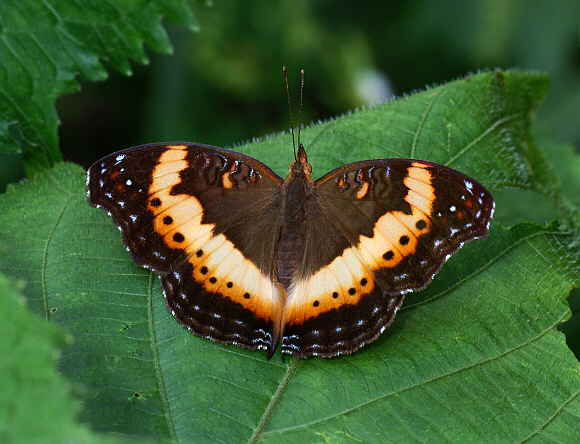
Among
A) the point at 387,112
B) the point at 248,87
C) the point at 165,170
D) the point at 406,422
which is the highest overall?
the point at 387,112

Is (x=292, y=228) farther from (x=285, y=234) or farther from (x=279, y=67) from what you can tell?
(x=279, y=67)

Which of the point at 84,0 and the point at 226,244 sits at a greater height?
the point at 84,0

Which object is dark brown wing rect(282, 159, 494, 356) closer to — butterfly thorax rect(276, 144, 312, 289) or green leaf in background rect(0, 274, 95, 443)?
butterfly thorax rect(276, 144, 312, 289)

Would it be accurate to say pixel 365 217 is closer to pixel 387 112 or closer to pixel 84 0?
pixel 387 112

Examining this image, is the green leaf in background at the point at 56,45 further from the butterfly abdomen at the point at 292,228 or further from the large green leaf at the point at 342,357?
the butterfly abdomen at the point at 292,228

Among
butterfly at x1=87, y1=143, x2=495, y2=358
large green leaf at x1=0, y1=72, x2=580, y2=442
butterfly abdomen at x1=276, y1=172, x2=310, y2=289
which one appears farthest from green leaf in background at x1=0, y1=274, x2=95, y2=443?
butterfly abdomen at x1=276, y1=172, x2=310, y2=289

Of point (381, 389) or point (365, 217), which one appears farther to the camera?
point (365, 217)

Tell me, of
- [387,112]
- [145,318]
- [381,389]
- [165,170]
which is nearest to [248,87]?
[387,112]

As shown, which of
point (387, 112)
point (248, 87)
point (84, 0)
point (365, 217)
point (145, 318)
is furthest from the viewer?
point (248, 87)
